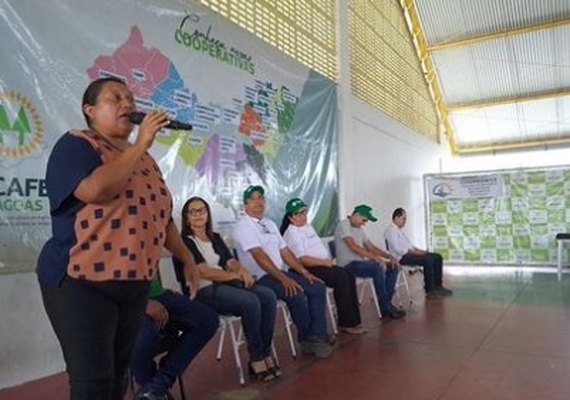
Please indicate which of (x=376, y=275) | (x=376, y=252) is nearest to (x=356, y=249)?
(x=376, y=275)

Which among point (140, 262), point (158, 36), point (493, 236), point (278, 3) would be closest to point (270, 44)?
point (278, 3)

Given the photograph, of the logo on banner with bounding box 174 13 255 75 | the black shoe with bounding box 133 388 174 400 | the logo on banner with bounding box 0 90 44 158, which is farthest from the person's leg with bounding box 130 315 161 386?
the logo on banner with bounding box 174 13 255 75

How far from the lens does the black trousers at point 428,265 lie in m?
5.08

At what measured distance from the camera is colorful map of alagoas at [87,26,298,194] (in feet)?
10.1

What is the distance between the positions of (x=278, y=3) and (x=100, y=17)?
2.37 m

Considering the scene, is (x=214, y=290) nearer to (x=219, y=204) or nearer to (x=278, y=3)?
(x=219, y=204)

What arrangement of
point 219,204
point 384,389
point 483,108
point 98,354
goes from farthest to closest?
point 483,108 < point 219,204 < point 384,389 < point 98,354

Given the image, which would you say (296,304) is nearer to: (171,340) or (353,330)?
(353,330)

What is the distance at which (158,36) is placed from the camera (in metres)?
3.28

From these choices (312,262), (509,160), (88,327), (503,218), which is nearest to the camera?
(88,327)

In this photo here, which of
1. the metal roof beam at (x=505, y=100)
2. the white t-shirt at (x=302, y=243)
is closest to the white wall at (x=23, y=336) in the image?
the white t-shirt at (x=302, y=243)

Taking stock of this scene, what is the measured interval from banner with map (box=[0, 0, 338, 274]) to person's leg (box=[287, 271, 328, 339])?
3.24ft

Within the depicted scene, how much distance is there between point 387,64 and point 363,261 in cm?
463

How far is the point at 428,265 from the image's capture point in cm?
508
